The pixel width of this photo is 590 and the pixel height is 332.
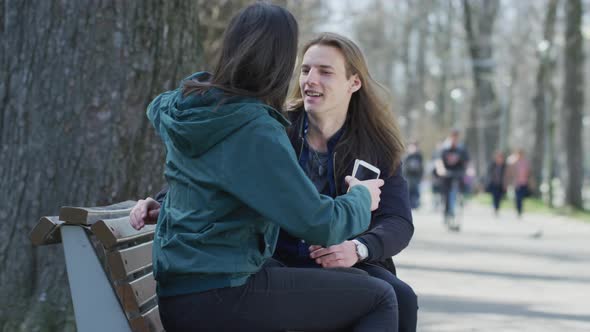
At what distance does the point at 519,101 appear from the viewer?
7581 centimetres

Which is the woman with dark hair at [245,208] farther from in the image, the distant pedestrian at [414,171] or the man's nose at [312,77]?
the distant pedestrian at [414,171]

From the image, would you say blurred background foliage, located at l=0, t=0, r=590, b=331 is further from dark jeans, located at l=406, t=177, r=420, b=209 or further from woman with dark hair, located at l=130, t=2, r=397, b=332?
dark jeans, located at l=406, t=177, r=420, b=209

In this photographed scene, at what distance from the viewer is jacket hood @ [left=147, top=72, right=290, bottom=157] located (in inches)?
135

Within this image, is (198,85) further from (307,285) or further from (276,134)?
(307,285)

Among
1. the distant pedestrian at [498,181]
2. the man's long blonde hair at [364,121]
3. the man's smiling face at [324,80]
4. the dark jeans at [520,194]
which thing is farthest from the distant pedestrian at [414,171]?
the man's smiling face at [324,80]

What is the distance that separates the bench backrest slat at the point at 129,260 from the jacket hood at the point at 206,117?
0.45 m

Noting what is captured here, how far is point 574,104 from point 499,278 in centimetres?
1857

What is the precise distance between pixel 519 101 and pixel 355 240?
73266 mm

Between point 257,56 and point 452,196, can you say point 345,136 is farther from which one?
point 452,196

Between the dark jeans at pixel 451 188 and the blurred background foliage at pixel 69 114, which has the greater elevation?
the blurred background foliage at pixel 69 114

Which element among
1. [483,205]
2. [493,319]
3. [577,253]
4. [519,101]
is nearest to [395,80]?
[519,101]

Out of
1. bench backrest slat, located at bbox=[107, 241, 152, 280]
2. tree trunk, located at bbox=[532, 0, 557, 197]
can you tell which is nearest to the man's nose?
bench backrest slat, located at bbox=[107, 241, 152, 280]

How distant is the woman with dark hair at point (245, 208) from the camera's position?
3389 millimetres

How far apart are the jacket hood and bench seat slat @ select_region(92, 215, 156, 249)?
356 mm
